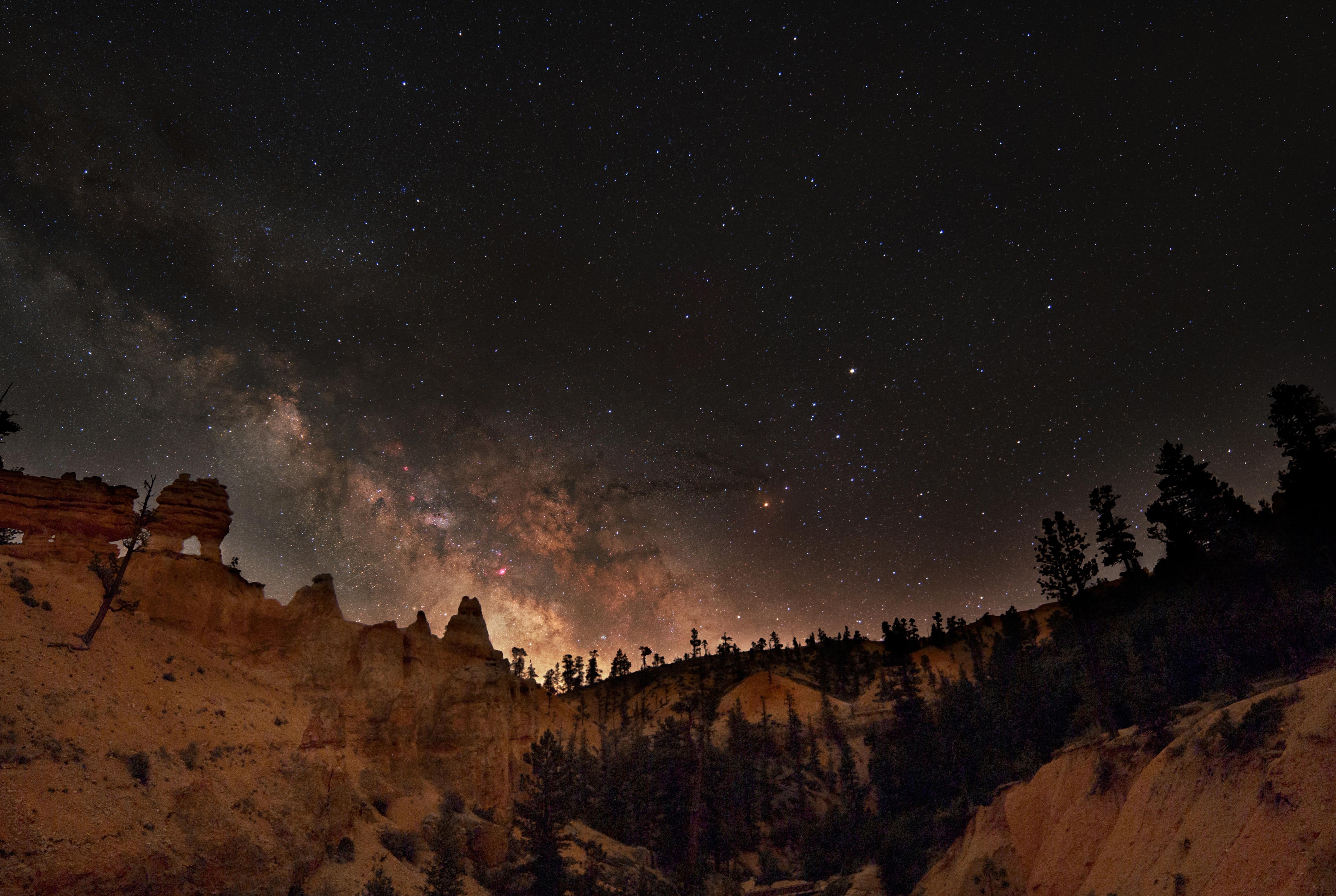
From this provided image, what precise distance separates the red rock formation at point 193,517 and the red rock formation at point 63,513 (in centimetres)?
151

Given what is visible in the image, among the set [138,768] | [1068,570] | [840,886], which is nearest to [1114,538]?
[1068,570]

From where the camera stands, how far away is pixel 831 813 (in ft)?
194

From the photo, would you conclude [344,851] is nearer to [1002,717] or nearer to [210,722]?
[210,722]

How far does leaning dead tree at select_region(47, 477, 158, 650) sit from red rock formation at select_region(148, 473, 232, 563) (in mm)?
765

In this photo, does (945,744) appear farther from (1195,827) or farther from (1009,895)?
(1195,827)

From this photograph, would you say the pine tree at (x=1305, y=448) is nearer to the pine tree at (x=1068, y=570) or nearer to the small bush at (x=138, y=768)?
the pine tree at (x=1068, y=570)

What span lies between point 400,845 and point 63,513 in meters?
23.0

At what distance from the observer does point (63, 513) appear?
32.4 m

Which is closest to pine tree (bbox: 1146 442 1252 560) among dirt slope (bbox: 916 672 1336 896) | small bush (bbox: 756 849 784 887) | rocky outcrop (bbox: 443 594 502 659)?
dirt slope (bbox: 916 672 1336 896)

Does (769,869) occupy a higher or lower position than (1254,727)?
lower

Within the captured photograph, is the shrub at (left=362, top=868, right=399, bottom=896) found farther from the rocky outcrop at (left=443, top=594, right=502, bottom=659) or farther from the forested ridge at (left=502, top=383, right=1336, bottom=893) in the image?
the rocky outcrop at (left=443, top=594, right=502, bottom=659)

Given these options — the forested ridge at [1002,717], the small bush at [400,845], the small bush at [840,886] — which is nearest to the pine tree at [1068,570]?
the forested ridge at [1002,717]

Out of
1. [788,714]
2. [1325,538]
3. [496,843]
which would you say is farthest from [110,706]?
[788,714]

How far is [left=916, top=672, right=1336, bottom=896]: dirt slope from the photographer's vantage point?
1814 centimetres
